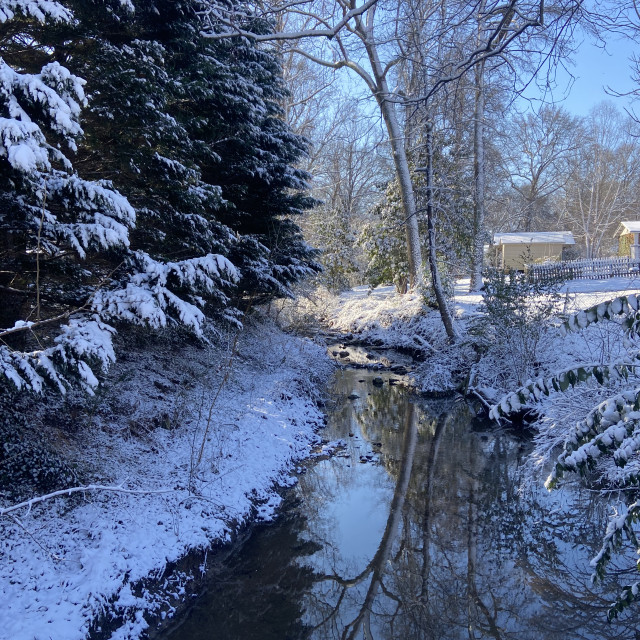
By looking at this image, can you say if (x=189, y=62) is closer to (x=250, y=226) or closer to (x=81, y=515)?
(x=250, y=226)

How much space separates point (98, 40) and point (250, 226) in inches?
244

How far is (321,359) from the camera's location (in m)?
14.6

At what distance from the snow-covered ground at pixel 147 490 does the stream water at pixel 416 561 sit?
0.52 meters

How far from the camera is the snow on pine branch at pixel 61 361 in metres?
4.02

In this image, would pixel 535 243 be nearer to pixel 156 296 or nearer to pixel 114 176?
pixel 114 176

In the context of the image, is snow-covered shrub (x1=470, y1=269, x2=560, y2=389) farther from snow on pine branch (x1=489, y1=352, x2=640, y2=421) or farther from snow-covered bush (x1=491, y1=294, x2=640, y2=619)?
snow on pine branch (x1=489, y1=352, x2=640, y2=421)

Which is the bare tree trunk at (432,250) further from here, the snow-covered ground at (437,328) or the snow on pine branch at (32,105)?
the snow on pine branch at (32,105)

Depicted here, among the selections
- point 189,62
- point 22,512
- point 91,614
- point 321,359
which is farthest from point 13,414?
point 321,359

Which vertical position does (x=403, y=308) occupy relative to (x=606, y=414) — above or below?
below

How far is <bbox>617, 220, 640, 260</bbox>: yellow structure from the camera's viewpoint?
29.6 metres

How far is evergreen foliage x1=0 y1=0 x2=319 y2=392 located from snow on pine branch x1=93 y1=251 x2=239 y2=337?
0.02 meters

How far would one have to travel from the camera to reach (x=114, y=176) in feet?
25.2

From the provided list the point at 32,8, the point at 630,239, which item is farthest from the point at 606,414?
the point at 630,239

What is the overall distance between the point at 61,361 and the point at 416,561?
14.0ft
